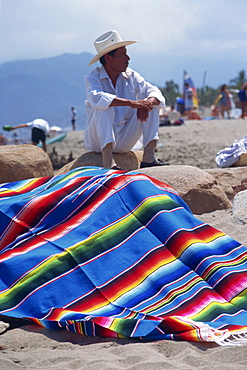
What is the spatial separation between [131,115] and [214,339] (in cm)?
376

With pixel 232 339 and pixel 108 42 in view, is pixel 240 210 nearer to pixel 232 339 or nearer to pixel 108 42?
pixel 232 339

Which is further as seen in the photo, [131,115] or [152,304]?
[131,115]

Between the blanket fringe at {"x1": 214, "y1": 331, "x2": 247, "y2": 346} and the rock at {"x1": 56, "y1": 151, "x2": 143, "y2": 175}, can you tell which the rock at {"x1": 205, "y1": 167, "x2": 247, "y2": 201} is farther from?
the blanket fringe at {"x1": 214, "y1": 331, "x2": 247, "y2": 346}

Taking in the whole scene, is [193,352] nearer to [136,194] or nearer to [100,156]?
[136,194]

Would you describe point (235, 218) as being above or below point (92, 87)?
below

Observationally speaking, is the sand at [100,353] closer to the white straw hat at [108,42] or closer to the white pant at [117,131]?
the white pant at [117,131]

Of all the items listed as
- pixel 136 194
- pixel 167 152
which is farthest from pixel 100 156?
pixel 167 152

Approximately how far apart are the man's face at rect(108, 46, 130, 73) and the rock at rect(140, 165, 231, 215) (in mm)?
1445

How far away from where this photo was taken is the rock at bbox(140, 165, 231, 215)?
452 centimetres

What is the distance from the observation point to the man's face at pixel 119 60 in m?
5.48

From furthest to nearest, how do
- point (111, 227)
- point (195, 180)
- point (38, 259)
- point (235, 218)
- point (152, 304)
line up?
point (195, 180) → point (235, 218) → point (111, 227) → point (38, 259) → point (152, 304)

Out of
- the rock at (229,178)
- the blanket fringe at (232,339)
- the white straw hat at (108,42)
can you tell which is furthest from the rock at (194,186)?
the blanket fringe at (232,339)

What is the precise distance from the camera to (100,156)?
5.78 meters

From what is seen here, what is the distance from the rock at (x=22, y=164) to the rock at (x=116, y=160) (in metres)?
0.30
